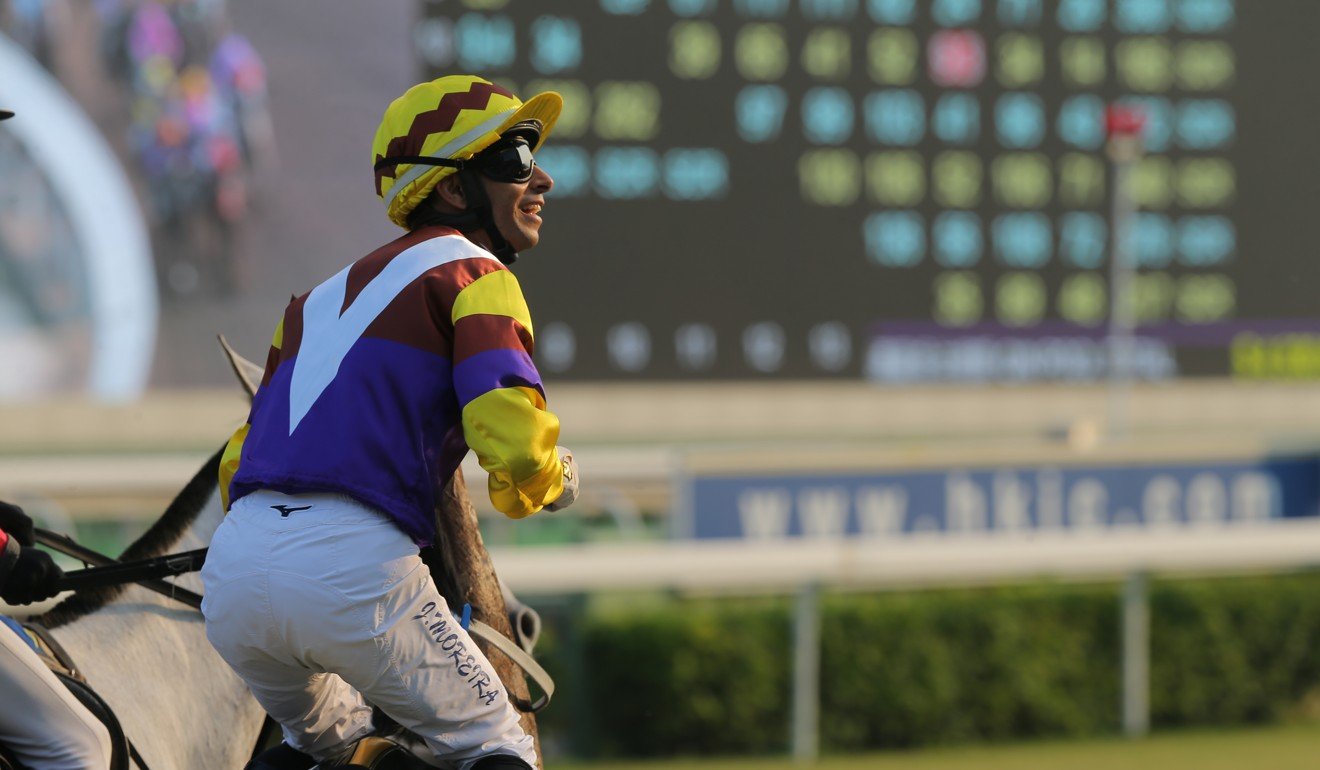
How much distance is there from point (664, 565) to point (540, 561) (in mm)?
326

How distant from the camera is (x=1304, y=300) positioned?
32.9ft

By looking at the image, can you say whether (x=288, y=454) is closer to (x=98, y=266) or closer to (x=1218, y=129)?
(x=98, y=266)

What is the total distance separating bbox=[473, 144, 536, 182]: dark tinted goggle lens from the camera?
60.7 inches

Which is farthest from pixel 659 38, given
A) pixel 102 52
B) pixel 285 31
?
pixel 102 52

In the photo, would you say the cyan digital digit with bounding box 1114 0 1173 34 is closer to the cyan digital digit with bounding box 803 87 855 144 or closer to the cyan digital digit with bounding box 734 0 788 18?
the cyan digital digit with bounding box 803 87 855 144

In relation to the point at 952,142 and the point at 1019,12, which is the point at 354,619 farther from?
the point at 1019,12

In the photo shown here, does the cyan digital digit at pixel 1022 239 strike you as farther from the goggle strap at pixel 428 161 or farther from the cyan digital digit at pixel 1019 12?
the goggle strap at pixel 428 161

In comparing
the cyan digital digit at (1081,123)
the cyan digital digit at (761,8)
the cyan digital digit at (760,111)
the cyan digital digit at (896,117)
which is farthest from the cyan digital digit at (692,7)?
the cyan digital digit at (1081,123)

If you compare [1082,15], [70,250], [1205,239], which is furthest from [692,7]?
[70,250]

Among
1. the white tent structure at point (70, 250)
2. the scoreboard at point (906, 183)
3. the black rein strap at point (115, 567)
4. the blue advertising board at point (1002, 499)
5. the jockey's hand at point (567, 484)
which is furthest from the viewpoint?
the scoreboard at point (906, 183)

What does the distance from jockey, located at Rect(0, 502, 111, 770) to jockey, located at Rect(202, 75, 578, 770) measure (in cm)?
20

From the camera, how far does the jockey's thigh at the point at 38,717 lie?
5.06 feet

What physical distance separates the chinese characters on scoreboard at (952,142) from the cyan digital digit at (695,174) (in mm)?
10

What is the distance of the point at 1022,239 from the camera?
31.8 ft
